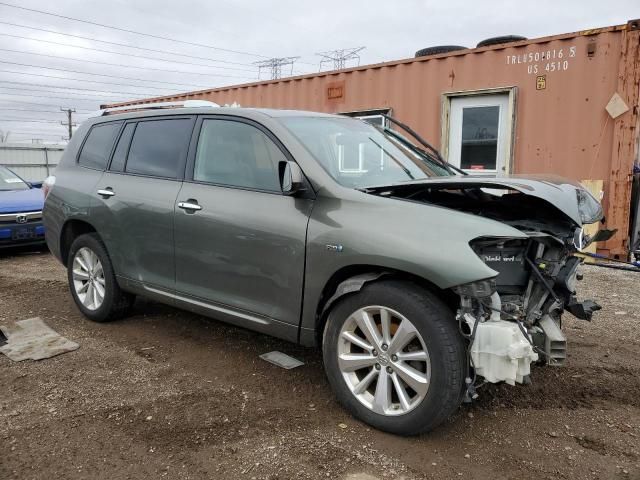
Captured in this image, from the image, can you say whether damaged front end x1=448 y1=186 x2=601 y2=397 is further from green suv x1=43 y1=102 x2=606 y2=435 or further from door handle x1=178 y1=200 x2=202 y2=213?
door handle x1=178 y1=200 x2=202 y2=213

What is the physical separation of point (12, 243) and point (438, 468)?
23.9 ft

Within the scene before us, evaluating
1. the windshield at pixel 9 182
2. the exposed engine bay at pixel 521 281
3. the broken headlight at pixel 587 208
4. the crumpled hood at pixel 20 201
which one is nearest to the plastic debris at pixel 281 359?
the exposed engine bay at pixel 521 281

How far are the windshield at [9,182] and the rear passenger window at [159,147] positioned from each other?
221 inches

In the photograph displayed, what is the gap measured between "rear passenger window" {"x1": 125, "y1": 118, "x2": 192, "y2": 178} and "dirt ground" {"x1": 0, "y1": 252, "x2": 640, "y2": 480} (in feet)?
4.49

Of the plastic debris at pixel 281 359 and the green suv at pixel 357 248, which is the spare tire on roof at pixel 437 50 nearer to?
the green suv at pixel 357 248

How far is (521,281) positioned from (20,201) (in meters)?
7.65

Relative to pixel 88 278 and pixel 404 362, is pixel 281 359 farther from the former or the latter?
pixel 88 278

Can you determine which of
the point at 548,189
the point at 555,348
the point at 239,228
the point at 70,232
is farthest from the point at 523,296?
the point at 70,232

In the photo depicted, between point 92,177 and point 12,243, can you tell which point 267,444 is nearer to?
point 92,177

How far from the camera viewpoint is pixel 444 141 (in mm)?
8344

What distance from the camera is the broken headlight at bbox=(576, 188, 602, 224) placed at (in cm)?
279

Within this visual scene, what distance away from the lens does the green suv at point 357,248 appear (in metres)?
2.57

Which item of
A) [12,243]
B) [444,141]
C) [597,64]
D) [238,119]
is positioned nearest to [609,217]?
[597,64]

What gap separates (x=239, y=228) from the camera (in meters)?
3.31
